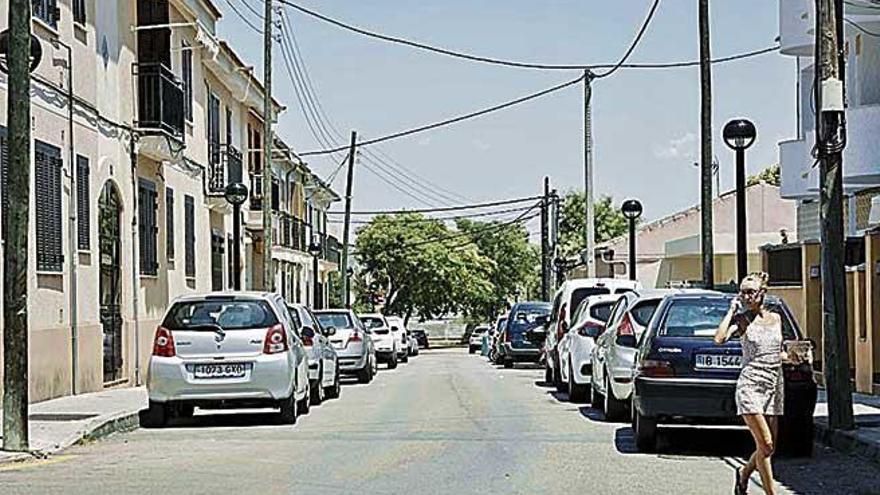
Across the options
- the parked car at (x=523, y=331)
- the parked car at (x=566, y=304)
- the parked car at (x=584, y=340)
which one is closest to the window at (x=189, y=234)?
the parked car at (x=523, y=331)

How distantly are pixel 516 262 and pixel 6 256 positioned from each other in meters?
85.4

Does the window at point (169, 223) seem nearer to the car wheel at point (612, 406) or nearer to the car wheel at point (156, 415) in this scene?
the car wheel at point (156, 415)

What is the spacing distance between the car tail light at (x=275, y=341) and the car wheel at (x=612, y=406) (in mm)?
3978

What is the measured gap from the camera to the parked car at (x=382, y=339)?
140ft

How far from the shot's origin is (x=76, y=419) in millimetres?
18219

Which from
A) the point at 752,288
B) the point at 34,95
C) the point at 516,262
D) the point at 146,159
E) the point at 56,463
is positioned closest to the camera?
the point at 752,288

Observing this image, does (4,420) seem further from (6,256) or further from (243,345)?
(243,345)

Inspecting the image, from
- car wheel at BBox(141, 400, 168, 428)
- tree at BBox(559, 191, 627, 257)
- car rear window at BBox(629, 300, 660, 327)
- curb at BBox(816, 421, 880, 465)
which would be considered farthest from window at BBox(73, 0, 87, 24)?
tree at BBox(559, 191, 627, 257)

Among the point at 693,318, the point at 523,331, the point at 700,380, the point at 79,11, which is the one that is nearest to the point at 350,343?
the point at 523,331

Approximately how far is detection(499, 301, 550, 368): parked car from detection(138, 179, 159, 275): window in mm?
11773

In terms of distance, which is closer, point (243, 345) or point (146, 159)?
point (243, 345)

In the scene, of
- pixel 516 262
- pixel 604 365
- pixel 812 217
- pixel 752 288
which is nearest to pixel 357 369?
pixel 812 217

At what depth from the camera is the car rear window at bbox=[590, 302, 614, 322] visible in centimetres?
2225

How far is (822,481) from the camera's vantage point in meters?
12.9
